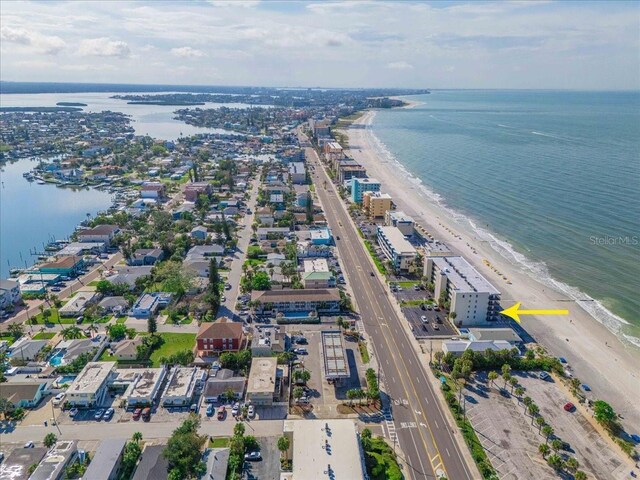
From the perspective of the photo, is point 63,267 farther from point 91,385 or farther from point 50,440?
point 50,440

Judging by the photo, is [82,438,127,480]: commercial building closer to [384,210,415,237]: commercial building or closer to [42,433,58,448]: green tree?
[42,433,58,448]: green tree

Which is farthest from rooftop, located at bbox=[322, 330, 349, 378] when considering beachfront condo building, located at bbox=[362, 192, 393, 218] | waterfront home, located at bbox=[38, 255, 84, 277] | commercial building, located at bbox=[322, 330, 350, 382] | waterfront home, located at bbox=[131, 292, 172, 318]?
beachfront condo building, located at bbox=[362, 192, 393, 218]

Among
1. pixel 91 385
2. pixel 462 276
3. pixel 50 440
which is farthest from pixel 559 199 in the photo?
pixel 50 440

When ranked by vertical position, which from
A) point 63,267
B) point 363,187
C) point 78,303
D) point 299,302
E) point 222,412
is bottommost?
point 222,412

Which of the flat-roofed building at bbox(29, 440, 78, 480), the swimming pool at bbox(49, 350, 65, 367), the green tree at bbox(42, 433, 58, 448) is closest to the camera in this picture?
the flat-roofed building at bbox(29, 440, 78, 480)

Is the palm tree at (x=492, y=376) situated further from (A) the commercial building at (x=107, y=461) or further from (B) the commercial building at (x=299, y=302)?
(A) the commercial building at (x=107, y=461)

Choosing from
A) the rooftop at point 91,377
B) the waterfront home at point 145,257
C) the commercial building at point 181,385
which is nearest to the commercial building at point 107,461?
the commercial building at point 181,385
